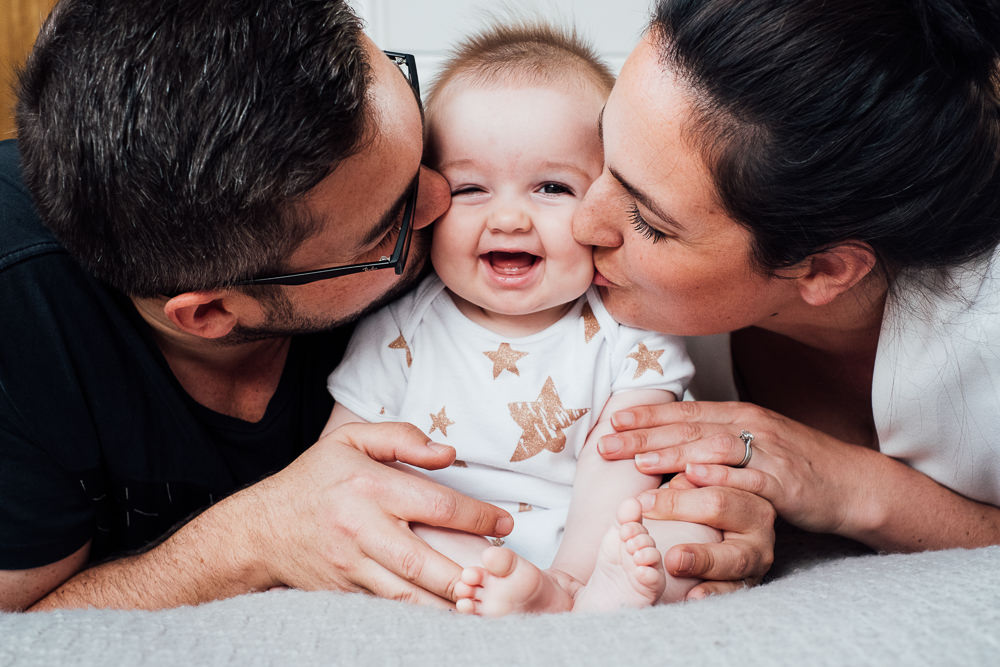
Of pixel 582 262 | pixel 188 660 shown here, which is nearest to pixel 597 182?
pixel 582 262

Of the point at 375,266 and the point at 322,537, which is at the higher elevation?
the point at 375,266

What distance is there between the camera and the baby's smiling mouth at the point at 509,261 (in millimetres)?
1366

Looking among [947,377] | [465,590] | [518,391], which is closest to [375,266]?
[518,391]

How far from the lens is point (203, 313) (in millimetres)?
1253

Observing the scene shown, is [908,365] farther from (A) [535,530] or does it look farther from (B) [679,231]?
(A) [535,530]

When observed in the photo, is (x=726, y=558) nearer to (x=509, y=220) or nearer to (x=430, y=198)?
(x=509, y=220)

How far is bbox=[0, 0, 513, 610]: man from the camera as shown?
3.36ft

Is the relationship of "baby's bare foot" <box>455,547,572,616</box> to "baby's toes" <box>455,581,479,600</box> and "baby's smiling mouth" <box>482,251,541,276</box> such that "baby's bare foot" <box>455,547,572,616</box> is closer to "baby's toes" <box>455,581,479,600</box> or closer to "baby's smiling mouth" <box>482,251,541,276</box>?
"baby's toes" <box>455,581,479,600</box>

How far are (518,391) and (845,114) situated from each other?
0.70 meters

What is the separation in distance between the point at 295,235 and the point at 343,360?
1.21 ft

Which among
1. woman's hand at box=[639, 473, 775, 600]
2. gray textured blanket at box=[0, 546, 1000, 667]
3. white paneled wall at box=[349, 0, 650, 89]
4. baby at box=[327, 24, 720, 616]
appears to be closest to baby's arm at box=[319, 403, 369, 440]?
baby at box=[327, 24, 720, 616]

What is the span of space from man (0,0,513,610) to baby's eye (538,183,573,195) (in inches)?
7.1

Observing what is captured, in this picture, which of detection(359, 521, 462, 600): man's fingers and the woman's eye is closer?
detection(359, 521, 462, 600): man's fingers

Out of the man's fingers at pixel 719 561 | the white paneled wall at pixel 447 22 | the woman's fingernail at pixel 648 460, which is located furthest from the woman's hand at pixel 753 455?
the white paneled wall at pixel 447 22
